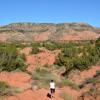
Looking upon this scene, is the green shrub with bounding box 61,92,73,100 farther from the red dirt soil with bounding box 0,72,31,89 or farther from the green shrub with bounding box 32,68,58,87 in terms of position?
the red dirt soil with bounding box 0,72,31,89

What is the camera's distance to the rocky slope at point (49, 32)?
15575 centimetres

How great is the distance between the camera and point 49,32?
16712 centimetres

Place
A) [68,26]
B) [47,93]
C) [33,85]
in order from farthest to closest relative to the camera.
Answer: [68,26]
[33,85]
[47,93]

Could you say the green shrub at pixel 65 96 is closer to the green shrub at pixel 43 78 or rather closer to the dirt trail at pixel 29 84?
the dirt trail at pixel 29 84

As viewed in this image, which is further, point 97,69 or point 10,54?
A: point 10,54

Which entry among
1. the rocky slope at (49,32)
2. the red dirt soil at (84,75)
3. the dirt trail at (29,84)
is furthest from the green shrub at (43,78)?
the rocky slope at (49,32)

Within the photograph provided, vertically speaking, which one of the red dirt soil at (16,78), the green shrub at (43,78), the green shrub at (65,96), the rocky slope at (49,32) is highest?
the rocky slope at (49,32)

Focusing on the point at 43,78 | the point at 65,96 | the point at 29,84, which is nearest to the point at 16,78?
the point at 43,78

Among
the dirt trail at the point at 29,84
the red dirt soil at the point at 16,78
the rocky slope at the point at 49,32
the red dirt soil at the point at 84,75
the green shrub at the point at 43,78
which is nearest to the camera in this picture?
the dirt trail at the point at 29,84

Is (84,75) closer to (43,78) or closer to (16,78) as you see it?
(43,78)

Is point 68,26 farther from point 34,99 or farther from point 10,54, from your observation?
point 34,99

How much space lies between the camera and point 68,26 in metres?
172

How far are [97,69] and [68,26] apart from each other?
142m

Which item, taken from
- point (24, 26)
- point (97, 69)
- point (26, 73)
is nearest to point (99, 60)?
point (97, 69)
